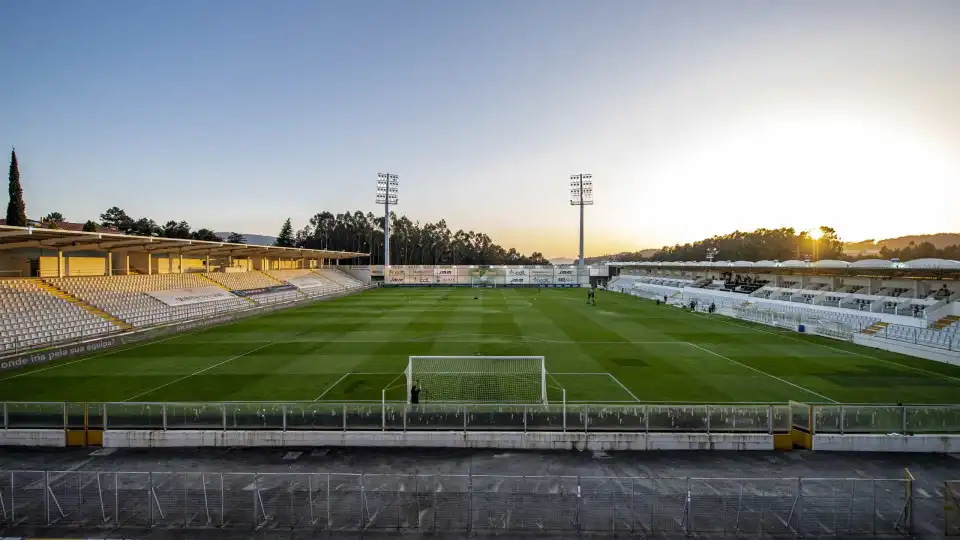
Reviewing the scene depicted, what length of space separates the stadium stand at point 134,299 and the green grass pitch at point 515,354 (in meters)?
3.27

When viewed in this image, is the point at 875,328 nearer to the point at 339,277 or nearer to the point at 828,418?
the point at 828,418

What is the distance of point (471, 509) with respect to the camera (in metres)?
8.17

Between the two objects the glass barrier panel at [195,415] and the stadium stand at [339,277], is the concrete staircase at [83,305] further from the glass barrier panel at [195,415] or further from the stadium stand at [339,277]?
the stadium stand at [339,277]

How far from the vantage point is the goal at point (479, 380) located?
49.3 ft

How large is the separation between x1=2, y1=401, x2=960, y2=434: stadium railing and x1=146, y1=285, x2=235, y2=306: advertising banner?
83.8 ft

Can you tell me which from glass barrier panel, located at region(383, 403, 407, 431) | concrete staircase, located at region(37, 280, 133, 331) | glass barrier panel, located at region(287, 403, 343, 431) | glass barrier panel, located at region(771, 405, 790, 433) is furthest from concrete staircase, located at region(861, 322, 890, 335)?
concrete staircase, located at region(37, 280, 133, 331)

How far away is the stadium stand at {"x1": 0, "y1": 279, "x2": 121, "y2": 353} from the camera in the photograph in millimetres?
21969

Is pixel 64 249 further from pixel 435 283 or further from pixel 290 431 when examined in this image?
pixel 435 283

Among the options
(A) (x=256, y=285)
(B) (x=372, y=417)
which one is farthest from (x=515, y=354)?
(A) (x=256, y=285)

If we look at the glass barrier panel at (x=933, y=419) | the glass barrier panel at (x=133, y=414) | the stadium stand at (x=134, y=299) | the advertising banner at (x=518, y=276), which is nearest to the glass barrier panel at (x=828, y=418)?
the glass barrier panel at (x=933, y=419)

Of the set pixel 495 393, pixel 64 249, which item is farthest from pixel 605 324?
pixel 64 249

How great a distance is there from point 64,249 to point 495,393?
34478 millimetres

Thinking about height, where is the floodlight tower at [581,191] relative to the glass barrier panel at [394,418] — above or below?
above

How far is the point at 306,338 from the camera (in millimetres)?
27516
